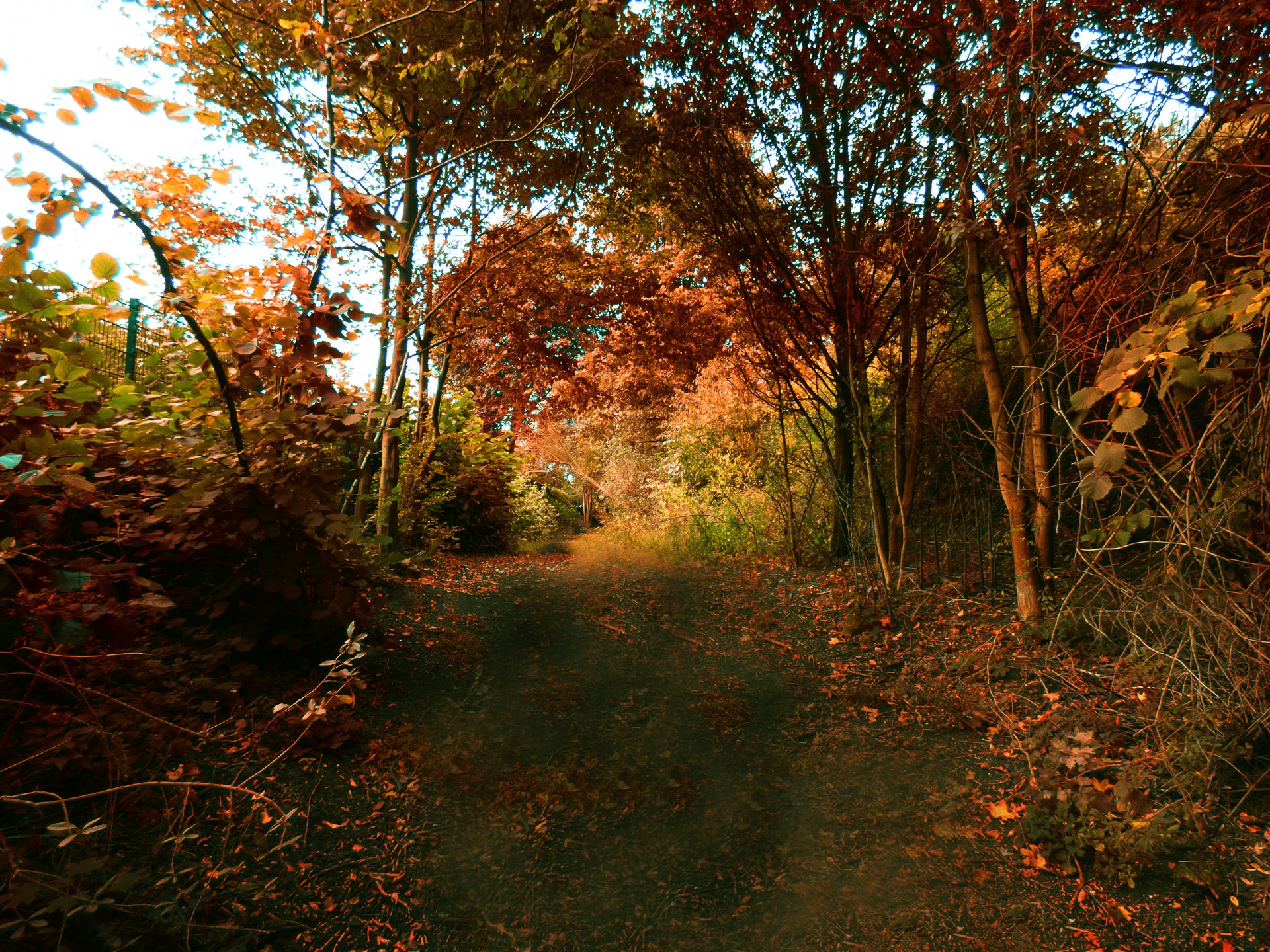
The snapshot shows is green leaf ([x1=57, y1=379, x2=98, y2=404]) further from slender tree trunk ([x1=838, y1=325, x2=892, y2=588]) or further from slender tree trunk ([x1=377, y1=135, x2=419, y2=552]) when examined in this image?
slender tree trunk ([x1=838, y1=325, x2=892, y2=588])

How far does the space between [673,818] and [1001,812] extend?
122 cm

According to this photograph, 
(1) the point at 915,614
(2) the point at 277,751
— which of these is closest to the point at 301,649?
(2) the point at 277,751

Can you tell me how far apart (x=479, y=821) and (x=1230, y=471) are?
313 centimetres

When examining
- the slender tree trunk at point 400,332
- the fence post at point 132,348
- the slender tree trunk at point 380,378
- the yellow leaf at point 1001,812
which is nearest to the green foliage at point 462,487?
the slender tree trunk at point 400,332

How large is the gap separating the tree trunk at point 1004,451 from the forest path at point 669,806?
1.00 m

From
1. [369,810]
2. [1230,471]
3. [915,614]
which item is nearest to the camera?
[369,810]

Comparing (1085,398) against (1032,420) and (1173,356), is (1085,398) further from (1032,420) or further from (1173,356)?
(1032,420)

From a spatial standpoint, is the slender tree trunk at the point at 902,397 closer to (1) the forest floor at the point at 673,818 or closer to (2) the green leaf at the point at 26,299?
(1) the forest floor at the point at 673,818

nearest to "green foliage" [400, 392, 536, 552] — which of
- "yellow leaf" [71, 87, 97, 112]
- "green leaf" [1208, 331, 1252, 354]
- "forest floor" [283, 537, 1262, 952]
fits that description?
"forest floor" [283, 537, 1262, 952]

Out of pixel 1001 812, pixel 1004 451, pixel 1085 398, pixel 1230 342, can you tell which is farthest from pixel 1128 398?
pixel 1004 451

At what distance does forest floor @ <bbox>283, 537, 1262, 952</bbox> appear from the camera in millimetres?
1828

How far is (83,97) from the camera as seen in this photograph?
5.06 feet

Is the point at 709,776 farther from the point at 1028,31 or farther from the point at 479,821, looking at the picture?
the point at 1028,31

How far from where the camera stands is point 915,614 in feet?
12.7
